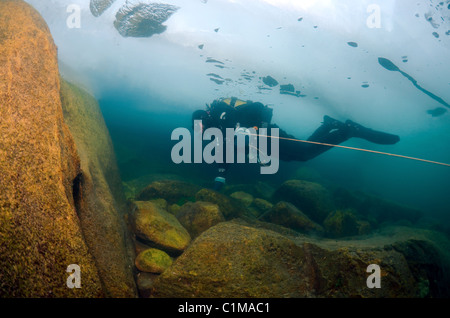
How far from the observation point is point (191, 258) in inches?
101

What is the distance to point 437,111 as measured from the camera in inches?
659

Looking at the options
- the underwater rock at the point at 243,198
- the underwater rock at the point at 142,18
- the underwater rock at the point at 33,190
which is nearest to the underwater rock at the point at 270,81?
the underwater rock at the point at 142,18

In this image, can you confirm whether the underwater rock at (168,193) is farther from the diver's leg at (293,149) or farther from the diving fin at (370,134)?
the diving fin at (370,134)

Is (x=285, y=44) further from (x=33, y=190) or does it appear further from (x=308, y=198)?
(x=33, y=190)

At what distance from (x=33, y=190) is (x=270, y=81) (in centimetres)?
1723

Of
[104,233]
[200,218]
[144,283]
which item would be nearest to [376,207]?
[200,218]

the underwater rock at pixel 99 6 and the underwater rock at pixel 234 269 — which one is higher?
the underwater rock at pixel 99 6

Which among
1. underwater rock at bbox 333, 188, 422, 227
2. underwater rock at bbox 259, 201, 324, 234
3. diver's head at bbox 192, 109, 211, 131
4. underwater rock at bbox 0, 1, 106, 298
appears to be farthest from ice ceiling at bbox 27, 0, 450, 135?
underwater rock at bbox 0, 1, 106, 298

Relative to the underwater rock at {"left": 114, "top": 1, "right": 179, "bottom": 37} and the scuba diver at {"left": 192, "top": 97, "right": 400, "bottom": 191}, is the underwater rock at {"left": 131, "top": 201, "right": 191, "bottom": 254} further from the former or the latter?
the underwater rock at {"left": 114, "top": 1, "right": 179, "bottom": 37}

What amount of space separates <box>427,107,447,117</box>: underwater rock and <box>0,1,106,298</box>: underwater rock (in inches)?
974

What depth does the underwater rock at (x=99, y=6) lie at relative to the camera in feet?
31.3

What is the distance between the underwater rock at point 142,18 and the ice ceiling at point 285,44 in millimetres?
55

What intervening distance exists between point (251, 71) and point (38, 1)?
1291 centimetres
